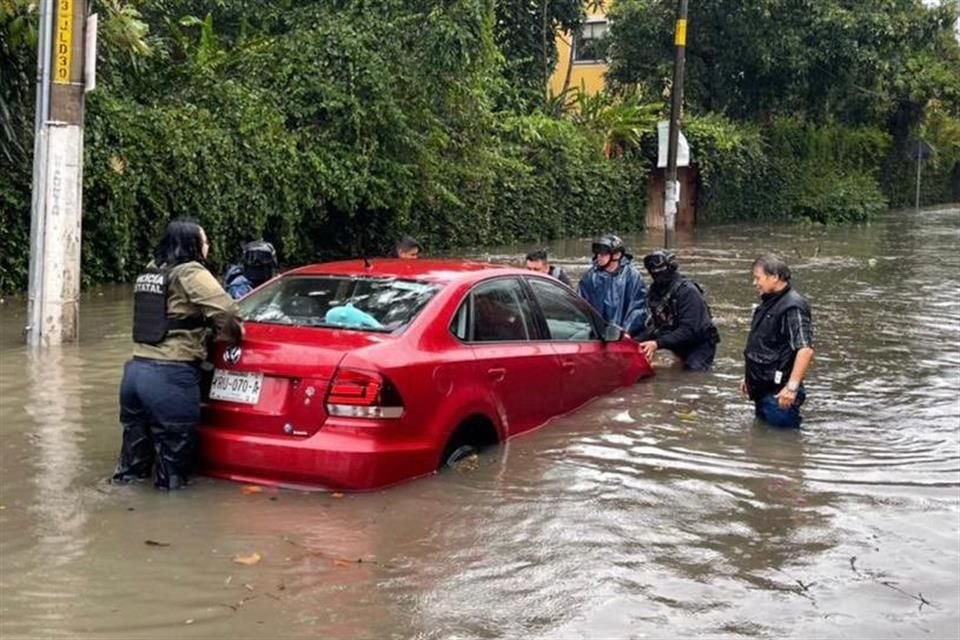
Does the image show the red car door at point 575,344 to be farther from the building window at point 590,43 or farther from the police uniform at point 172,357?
the building window at point 590,43

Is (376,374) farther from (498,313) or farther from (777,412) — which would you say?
(777,412)

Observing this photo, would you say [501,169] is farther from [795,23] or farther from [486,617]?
[486,617]

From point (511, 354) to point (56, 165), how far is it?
559cm

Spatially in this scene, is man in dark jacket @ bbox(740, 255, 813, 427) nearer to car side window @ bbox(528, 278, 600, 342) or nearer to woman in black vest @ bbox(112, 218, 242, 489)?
car side window @ bbox(528, 278, 600, 342)

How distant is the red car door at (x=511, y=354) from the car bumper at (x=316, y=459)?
2.65 feet

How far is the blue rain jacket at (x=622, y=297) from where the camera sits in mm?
10289

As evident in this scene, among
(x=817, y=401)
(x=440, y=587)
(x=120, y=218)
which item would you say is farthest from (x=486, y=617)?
(x=120, y=218)

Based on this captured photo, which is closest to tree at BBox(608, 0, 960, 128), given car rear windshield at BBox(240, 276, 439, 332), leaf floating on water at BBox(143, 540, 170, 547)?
car rear windshield at BBox(240, 276, 439, 332)

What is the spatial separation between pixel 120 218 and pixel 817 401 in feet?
31.0

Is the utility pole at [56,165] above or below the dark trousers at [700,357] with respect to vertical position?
above

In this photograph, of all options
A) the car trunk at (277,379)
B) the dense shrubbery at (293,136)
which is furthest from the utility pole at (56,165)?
the car trunk at (277,379)

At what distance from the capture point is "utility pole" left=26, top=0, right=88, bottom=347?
10.4 metres

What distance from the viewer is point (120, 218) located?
48.9 feet

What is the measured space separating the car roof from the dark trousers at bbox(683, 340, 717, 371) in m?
3.53
